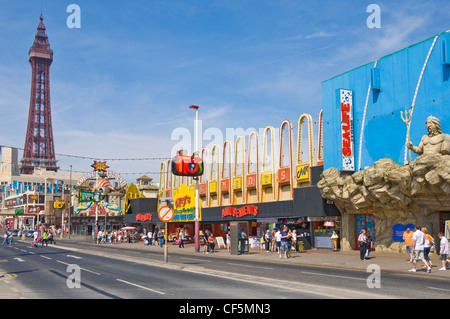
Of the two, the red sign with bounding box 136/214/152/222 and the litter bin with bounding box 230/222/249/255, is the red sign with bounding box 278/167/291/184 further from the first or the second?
the red sign with bounding box 136/214/152/222

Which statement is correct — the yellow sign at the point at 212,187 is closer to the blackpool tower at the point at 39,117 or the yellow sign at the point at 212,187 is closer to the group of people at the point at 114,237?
the group of people at the point at 114,237

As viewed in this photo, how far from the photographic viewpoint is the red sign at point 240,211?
40438mm

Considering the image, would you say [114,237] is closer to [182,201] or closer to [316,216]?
[182,201]

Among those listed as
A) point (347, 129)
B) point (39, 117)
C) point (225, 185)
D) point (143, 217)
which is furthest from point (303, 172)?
point (39, 117)

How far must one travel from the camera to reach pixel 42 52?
18212 cm

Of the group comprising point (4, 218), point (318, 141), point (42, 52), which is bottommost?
point (4, 218)

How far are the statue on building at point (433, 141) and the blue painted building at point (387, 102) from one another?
862mm

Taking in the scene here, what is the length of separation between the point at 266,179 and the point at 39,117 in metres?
152

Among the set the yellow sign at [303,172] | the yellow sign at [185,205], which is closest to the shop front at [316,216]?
the yellow sign at [303,172]

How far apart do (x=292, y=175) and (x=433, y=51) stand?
1625cm

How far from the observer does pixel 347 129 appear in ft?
103

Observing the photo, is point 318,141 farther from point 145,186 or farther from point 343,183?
point 145,186

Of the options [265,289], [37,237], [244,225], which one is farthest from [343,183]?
[37,237]

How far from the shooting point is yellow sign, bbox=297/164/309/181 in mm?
37281
